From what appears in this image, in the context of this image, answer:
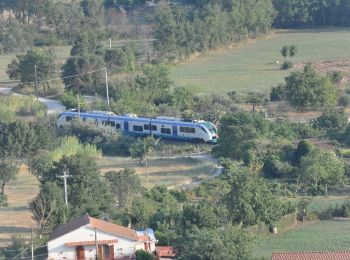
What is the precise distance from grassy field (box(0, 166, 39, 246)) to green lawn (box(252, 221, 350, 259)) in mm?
5973

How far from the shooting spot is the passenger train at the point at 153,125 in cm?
4309

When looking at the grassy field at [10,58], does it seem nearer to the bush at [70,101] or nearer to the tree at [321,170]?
the bush at [70,101]

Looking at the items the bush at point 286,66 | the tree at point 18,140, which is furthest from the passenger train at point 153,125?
the bush at point 286,66

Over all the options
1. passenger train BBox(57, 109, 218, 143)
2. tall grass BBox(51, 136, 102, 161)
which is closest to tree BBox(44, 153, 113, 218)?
tall grass BBox(51, 136, 102, 161)

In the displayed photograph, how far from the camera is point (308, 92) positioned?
48562 mm

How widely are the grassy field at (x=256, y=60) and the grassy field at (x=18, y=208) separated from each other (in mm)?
15463

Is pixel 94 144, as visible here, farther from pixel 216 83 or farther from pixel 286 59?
pixel 286 59

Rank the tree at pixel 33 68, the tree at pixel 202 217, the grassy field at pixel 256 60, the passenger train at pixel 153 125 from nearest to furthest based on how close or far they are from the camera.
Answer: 1. the tree at pixel 202 217
2. the passenger train at pixel 153 125
3. the tree at pixel 33 68
4. the grassy field at pixel 256 60

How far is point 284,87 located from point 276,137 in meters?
9.83

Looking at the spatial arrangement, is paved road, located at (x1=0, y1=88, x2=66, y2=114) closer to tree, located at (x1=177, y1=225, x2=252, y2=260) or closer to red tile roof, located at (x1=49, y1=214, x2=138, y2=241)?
red tile roof, located at (x1=49, y1=214, x2=138, y2=241)

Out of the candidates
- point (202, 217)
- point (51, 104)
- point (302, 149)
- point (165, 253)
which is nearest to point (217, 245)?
point (165, 253)

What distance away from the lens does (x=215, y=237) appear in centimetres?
2584

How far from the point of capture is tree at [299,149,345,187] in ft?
115

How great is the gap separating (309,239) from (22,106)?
77.5 ft
